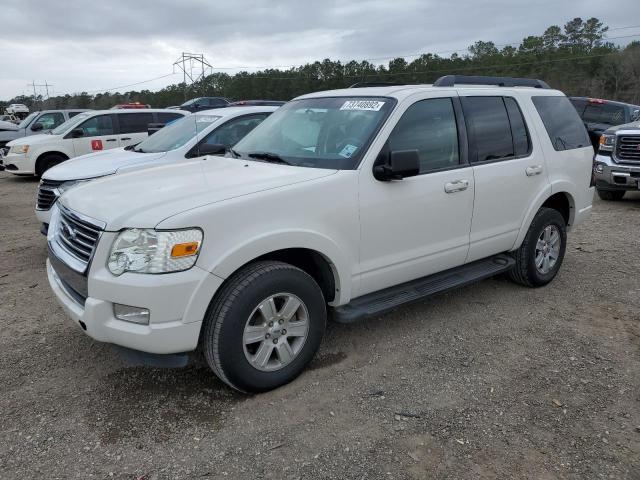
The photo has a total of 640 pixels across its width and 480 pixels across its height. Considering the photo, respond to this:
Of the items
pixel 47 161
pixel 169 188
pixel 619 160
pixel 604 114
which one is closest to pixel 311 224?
pixel 169 188

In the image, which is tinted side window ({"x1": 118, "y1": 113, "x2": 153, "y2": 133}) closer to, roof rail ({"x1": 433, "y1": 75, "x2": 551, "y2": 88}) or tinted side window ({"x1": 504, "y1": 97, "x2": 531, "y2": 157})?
roof rail ({"x1": 433, "y1": 75, "x2": 551, "y2": 88})

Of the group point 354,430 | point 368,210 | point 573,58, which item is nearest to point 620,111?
point 368,210

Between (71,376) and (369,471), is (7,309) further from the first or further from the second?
(369,471)

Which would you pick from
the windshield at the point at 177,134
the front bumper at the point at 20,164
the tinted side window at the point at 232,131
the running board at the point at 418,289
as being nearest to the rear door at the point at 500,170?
the running board at the point at 418,289

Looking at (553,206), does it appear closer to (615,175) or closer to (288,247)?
(288,247)

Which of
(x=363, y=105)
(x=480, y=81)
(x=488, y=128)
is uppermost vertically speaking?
(x=480, y=81)

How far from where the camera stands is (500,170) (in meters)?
4.37

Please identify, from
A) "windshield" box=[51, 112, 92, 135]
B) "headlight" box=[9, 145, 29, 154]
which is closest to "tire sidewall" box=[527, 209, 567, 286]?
"windshield" box=[51, 112, 92, 135]

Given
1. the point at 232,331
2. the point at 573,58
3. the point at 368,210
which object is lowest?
the point at 232,331

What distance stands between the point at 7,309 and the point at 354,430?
345 cm

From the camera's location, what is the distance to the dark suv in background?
41.8ft

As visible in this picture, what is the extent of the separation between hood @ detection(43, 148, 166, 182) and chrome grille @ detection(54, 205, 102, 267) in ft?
9.57

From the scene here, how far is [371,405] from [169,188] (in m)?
1.82

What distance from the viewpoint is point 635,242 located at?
6.84m
